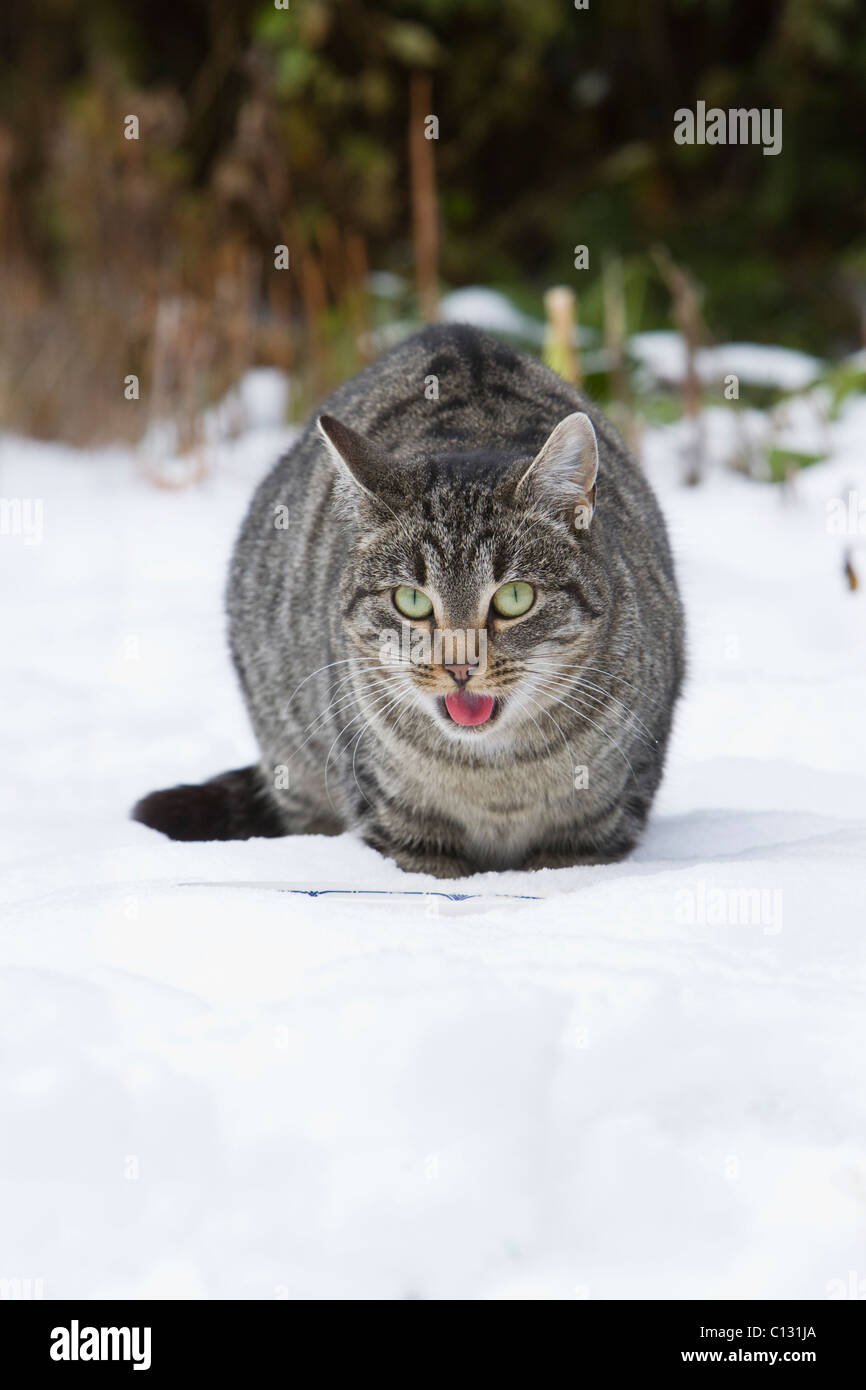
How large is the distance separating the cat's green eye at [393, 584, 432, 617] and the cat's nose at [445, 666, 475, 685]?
15 cm

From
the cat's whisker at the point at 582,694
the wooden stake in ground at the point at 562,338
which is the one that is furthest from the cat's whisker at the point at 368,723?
the wooden stake in ground at the point at 562,338

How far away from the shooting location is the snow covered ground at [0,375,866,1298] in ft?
4.00

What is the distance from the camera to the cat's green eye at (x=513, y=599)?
7.13ft

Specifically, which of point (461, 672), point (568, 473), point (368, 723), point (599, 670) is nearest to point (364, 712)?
point (368, 723)

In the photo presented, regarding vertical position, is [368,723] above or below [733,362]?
below

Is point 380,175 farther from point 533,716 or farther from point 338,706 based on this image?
point 533,716

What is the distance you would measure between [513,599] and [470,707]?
0.19m

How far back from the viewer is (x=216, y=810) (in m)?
2.64

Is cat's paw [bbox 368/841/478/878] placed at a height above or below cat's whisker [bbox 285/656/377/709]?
below

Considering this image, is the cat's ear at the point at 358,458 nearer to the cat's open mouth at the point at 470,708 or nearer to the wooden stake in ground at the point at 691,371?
the cat's open mouth at the point at 470,708

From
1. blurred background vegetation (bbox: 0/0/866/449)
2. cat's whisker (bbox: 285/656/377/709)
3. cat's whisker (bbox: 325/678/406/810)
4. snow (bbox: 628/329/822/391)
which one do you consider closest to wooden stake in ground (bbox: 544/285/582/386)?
snow (bbox: 628/329/822/391)

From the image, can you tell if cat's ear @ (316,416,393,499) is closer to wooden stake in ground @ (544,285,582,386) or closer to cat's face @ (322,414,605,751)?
cat's face @ (322,414,605,751)

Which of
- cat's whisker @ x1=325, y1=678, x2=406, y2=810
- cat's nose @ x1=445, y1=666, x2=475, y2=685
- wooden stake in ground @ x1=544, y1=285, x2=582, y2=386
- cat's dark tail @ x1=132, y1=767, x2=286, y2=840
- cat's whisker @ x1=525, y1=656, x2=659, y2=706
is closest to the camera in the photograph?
cat's nose @ x1=445, y1=666, x2=475, y2=685

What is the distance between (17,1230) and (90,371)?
19.2 ft
